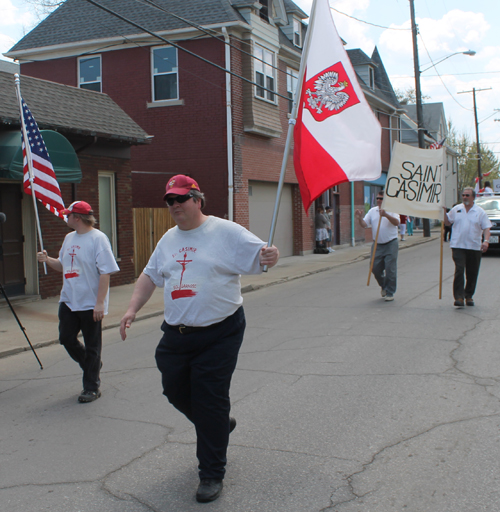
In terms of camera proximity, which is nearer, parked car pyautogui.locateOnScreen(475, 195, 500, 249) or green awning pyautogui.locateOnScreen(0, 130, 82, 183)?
green awning pyautogui.locateOnScreen(0, 130, 82, 183)

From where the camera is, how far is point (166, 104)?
18531mm

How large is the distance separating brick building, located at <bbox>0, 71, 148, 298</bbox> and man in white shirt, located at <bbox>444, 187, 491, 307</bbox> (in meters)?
6.82

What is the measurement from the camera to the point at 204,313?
3600 mm

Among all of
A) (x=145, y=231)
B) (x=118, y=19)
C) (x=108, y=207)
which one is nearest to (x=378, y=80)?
(x=118, y=19)

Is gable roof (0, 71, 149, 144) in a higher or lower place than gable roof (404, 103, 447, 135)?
lower

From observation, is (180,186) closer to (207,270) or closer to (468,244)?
(207,270)

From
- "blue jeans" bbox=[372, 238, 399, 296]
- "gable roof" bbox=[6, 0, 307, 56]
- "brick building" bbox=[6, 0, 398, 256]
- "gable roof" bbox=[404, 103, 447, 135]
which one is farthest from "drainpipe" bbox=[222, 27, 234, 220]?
"gable roof" bbox=[404, 103, 447, 135]

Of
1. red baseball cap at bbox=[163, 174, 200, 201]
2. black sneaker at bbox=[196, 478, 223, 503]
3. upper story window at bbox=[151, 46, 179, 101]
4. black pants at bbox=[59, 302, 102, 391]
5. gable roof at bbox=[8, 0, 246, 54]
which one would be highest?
gable roof at bbox=[8, 0, 246, 54]

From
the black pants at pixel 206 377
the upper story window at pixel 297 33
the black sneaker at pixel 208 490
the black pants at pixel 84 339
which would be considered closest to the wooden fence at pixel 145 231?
the black pants at pixel 84 339

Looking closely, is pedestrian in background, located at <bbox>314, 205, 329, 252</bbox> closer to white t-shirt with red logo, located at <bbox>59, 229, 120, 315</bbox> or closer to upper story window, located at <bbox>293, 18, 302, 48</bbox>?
upper story window, located at <bbox>293, 18, 302, 48</bbox>

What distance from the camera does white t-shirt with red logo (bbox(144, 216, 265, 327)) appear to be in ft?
11.8

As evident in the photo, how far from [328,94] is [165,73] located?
15.3 m

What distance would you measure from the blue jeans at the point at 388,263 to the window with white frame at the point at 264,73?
9.54 metres

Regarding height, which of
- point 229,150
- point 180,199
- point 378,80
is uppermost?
point 378,80
